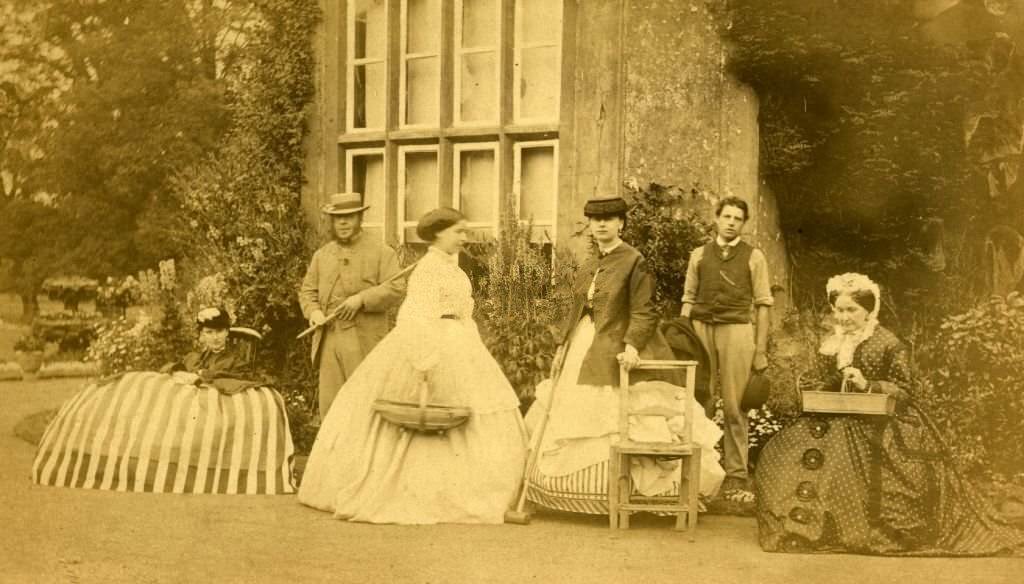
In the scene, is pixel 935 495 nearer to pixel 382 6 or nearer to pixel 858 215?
pixel 858 215

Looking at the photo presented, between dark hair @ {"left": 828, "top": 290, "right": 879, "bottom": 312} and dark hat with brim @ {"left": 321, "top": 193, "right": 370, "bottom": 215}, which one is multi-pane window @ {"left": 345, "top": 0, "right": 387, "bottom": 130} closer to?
dark hat with brim @ {"left": 321, "top": 193, "right": 370, "bottom": 215}

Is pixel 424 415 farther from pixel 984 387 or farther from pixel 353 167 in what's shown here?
pixel 353 167

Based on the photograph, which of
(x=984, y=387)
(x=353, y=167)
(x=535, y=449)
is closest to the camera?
(x=535, y=449)

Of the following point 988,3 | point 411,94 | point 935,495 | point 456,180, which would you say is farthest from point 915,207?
point 411,94

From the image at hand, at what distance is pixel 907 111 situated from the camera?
22.7ft

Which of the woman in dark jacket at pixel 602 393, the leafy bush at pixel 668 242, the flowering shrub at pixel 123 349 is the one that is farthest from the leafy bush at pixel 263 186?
the woman in dark jacket at pixel 602 393

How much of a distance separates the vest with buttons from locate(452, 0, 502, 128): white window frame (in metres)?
2.32

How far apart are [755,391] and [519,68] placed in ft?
10.3

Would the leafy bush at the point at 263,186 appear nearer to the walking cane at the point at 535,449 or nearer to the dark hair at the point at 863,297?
the walking cane at the point at 535,449

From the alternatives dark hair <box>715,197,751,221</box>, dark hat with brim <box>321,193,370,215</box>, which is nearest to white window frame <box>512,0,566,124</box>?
dark hat with brim <box>321,193,370,215</box>

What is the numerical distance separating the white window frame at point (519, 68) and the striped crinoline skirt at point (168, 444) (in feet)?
9.69

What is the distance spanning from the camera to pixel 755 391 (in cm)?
640

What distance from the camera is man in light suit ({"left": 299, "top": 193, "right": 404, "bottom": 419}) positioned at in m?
6.86

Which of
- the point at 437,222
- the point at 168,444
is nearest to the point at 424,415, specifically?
the point at 437,222
